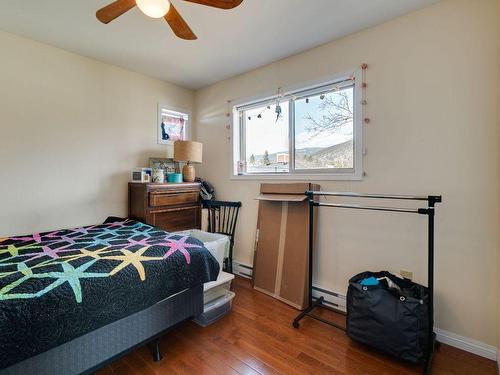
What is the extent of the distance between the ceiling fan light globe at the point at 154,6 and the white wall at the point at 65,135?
5.60 ft

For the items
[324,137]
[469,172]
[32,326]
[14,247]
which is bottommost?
[32,326]

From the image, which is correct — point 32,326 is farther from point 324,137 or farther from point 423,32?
point 423,32

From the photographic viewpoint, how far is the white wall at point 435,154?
5.63 feet

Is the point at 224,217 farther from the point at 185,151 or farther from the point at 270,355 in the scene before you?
the point at 270,355

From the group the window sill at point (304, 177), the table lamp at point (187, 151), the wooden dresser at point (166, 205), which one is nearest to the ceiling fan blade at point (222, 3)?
the window sill at point (304, 177)

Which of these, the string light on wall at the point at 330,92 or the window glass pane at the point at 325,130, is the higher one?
the string light on wall at the point at 330,92

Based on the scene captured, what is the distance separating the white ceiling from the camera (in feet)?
6.23

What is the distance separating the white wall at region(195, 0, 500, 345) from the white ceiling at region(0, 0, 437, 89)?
0.23 meters

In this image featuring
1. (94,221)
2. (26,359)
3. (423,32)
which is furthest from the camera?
(94,221)

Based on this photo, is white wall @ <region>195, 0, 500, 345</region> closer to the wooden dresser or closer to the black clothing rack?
the black clothing rack

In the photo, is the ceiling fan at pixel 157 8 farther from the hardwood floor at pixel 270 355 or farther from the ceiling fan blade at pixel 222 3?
the hardwood floor at pixel 270 355

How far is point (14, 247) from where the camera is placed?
1870 millimetres

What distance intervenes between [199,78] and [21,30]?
1698 millimetres

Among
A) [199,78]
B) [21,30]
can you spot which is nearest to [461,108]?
[199,78]
